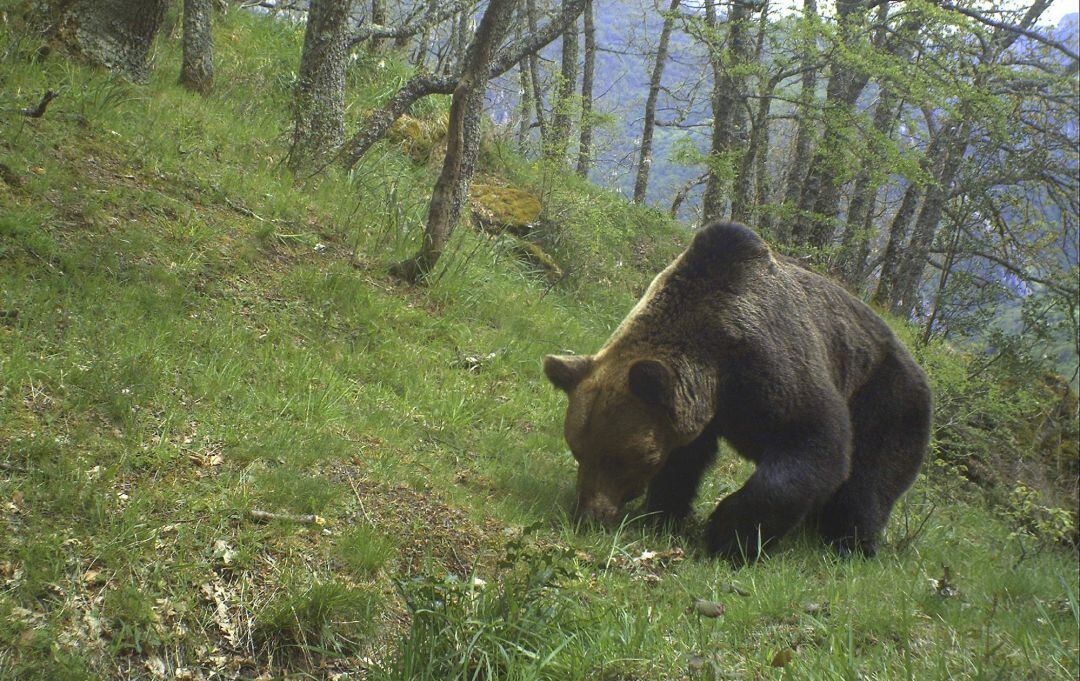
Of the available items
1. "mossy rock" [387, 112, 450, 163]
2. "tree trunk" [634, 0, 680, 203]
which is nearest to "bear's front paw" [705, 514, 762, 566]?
"mossy rock" [387, 112, 450, 163]

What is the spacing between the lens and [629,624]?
3184 millimetres

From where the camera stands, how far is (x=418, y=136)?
35.8 feet

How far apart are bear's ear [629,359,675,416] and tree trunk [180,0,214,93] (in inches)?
237

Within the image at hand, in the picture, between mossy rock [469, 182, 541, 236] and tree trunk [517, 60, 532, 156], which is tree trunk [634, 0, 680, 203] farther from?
mossy rock [469, 182, 541, 236]

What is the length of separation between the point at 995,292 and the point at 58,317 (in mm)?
10427

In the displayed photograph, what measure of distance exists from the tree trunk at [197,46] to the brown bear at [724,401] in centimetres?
549

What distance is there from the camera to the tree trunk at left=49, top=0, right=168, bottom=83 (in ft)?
23.5

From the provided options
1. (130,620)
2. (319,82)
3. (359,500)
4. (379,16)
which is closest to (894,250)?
(379,16)

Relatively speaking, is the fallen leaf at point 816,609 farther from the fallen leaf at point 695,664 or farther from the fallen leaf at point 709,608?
the fallen leaf at point 695,664

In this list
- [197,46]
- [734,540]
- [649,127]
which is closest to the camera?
[734,540]

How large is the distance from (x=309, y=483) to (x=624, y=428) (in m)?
1.73

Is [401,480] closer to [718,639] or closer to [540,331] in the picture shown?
[718,639]

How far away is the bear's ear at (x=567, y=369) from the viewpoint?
16.5 ft

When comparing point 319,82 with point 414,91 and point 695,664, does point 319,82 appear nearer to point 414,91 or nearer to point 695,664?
point 414,91
